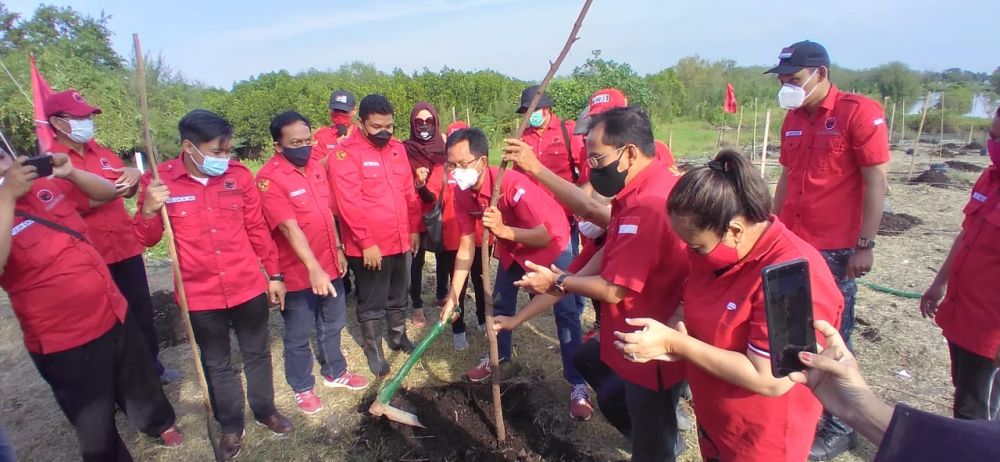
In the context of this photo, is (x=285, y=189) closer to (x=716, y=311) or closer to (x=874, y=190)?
(x=716, y=311)

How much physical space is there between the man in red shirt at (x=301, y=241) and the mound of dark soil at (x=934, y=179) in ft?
43.9

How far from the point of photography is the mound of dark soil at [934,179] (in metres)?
11.3

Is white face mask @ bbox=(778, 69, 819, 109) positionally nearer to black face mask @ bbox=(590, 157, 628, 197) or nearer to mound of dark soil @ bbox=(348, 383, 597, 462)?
black face mask @ bbox=(590, 157, 628, 197)

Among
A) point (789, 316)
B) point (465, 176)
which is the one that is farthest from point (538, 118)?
point (789, 316)

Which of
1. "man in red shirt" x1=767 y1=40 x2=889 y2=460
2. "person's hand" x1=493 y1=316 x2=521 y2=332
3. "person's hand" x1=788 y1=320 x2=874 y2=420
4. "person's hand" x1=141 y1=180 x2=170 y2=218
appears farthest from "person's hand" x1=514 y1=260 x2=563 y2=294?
"person's hand" x1=141 y1=180 x2=170 y2=218

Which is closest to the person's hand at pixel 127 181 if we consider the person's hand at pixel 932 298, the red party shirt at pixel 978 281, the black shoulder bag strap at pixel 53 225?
the black shoulder bag strap at pixel 53 225

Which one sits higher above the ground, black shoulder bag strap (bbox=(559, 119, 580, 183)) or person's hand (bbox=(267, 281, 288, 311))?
black shoulder bag strap (bbox=(559, 119, 580, 183))

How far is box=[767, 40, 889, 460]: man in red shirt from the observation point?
9.66 feet

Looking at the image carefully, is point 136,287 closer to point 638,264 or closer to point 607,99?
point 638,264

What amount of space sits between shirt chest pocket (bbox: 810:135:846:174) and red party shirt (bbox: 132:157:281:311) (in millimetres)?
3514

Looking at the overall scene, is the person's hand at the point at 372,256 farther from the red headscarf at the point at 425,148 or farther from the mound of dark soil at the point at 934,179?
the mound of dark soil at the point at 934,179

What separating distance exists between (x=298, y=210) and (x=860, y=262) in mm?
3612

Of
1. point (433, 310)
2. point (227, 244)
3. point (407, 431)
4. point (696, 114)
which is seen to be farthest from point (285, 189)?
point (696, 114)

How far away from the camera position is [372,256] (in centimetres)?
387
